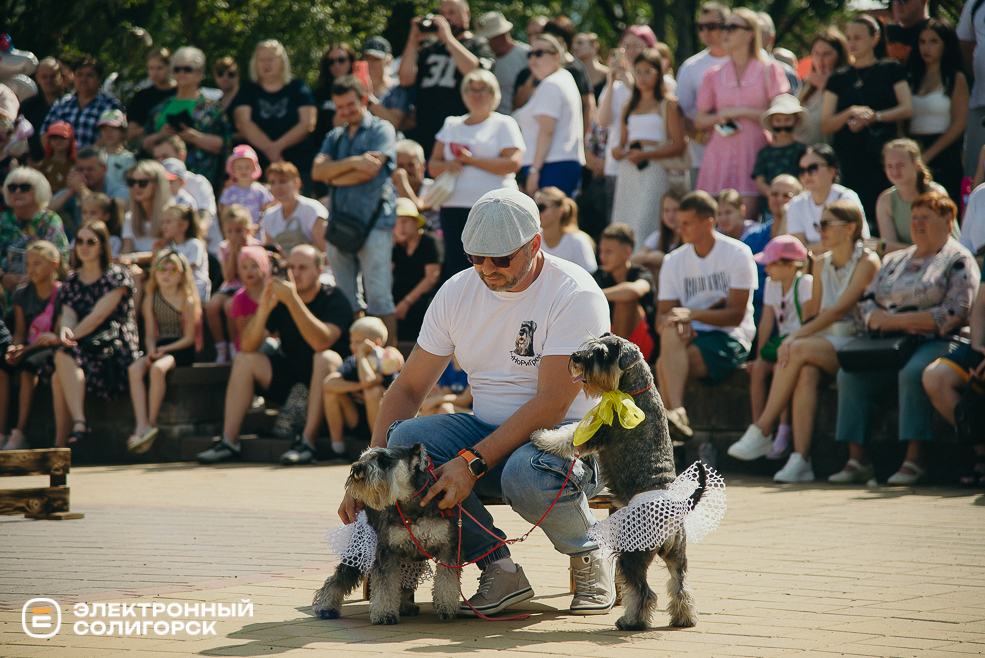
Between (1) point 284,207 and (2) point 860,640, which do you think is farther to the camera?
(1) point 284,207

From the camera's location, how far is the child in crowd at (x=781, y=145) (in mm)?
10266

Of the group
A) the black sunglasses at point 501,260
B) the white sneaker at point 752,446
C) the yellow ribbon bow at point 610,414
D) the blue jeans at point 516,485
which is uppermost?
the black sunglasses at point 501,260

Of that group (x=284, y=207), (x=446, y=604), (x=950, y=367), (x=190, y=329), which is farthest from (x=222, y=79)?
(x=446, y=604)

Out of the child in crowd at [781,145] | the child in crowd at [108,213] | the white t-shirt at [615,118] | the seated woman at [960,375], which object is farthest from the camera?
the child in crowd at [108,213]

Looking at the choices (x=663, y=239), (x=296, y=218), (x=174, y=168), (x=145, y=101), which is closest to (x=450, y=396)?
(x=663, y=239)

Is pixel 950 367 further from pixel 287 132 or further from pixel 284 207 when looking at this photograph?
pixel 287 132

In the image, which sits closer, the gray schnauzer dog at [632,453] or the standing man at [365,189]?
the gray schnauzer dog at [632,453]

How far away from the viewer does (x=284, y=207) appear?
1152cm

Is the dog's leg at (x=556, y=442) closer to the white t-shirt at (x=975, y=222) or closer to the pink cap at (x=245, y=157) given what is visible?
the white t-shirt at (x=975, y=222)

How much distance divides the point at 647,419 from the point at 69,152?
36.4 ft

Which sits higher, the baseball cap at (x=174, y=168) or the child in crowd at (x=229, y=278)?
the baseball cap at (x=174, y=168)

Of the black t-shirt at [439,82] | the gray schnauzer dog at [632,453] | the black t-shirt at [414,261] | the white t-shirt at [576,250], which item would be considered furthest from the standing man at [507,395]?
the black t-shirt at [439,82]

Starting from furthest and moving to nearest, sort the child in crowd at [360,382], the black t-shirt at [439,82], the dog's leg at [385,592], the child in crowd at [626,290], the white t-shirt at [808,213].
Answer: the black t-shirt at [439,82]
the white t-shirt at [808,213]
the child in crowd at [360,382]
the child in crowd at [626,290]
the dog's leg at [385,592]

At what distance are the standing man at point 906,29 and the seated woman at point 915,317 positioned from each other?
2.94 metres
